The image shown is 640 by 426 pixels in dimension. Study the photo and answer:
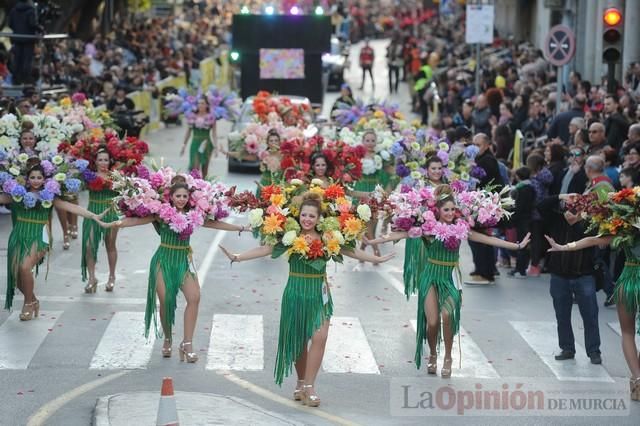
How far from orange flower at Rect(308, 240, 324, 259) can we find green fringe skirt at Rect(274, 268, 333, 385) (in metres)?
0.20

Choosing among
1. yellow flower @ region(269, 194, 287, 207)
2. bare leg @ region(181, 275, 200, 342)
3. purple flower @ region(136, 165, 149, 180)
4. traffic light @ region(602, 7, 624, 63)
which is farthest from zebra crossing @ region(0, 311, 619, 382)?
traffic light @ region(602, 7, 624, 63)

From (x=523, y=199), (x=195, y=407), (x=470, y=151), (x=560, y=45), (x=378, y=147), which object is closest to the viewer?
(x=195, y=407)

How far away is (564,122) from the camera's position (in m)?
23.5

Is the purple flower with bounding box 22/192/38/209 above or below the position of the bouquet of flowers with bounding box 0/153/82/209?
below

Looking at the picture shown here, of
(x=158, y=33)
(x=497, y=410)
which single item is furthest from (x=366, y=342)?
(x=158, y=33)

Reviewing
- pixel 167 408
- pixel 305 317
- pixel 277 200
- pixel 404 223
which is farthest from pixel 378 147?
pixel 167 408

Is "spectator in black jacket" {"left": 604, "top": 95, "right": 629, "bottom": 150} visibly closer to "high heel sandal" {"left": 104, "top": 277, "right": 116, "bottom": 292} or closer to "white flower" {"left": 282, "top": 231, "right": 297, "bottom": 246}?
"high heel sandal" {"left": 104, "top": 277, "right": 116, "bottom": 292}

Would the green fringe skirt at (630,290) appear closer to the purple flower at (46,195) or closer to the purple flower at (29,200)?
the purple flower at (46,195)

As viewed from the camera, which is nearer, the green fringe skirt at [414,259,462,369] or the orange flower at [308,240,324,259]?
the orange flower at [308,240,324,259]

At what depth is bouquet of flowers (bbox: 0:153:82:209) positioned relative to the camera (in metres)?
15.5

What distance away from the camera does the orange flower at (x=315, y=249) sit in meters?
12.6

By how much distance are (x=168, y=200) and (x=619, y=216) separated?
172 inches

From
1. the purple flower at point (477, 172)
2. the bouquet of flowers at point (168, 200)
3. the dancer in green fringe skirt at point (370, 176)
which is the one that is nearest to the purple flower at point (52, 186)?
the bouquet of flowers at point (168, 200)

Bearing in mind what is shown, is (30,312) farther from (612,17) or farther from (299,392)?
(612,17)
